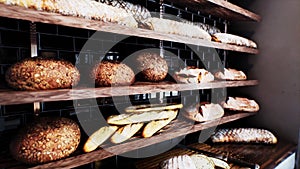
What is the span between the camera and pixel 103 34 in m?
1.26

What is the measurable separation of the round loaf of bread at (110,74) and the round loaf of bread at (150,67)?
0.52 feet

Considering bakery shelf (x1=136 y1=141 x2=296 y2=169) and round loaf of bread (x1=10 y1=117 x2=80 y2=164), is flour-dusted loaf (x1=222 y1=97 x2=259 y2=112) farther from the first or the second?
round loaf of bread (x1=10 y1=117 x2=80 y2=164)

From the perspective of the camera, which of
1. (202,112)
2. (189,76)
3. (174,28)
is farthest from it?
(202,112)

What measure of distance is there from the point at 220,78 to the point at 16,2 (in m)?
1.34

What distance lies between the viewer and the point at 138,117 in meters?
1.13

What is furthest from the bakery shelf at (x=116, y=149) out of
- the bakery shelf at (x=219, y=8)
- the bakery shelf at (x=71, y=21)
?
the bakery shelf at (x=219, y=8)

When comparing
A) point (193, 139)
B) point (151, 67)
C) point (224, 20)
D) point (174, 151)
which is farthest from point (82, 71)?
point (224, 20)

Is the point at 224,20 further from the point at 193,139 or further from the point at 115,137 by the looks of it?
the point at 115,137

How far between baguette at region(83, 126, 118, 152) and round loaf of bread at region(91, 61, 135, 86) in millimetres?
200

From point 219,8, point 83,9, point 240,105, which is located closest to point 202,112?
point 240,105

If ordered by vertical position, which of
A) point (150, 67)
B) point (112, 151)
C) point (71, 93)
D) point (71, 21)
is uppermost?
point (71, 21)

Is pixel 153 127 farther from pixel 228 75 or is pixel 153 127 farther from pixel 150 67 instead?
pixel 228 75

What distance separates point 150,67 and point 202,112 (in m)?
0.54

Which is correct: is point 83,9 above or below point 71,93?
above
